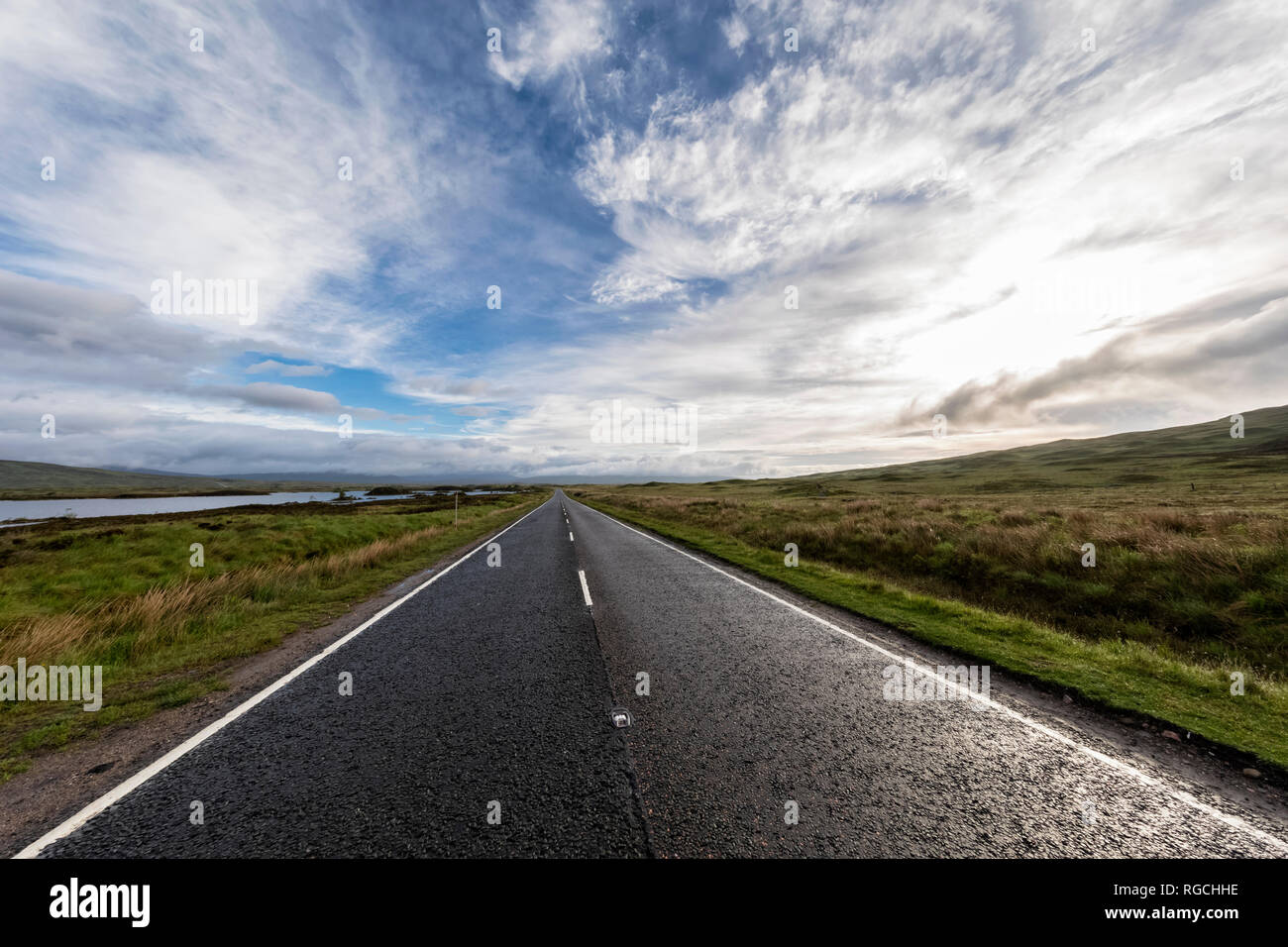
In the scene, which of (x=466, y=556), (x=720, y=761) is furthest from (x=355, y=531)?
(x=720, y=761)

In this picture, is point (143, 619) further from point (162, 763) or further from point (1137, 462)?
point (1137, 462)

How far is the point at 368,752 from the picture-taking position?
158 inches

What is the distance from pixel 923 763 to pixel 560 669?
3918mm

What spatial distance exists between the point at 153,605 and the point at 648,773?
10.0m

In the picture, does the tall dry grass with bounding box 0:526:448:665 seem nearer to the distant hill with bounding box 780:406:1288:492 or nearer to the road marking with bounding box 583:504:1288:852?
the road marking with bounding box 583:504:1288:852

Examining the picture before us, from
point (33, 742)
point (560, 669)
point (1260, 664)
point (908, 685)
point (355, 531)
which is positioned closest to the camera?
point (33, 742)

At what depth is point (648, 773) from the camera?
3.69 metres

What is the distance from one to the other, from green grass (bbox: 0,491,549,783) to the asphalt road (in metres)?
1.69

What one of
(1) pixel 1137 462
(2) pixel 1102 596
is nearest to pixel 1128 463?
(1) pixel 1137 462

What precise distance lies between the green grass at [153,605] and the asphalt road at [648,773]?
169 cm

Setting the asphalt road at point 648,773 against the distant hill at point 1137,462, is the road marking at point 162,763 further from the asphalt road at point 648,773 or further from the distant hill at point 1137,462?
the distant hill at point 1137,462

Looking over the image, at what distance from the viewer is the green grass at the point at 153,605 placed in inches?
201

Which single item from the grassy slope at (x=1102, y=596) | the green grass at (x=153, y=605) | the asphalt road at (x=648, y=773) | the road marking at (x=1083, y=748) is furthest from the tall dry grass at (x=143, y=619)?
the grassy slope at (x=1102, y=596)
